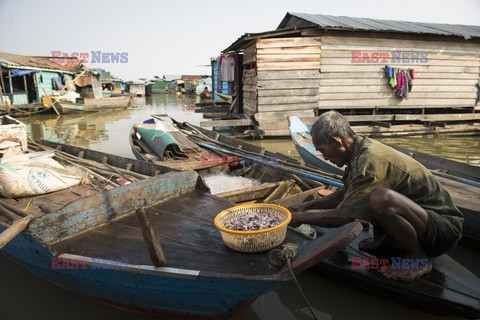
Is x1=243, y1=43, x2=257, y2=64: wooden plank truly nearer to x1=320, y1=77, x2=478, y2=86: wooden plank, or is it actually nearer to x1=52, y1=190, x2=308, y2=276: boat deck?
x1=320, y1=77, x2=478, y2=86: wooden plank

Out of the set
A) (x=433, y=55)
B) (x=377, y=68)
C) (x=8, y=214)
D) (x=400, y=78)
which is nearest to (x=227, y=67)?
(x=377, y=68)

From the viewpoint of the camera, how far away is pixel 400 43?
1053 centimetres

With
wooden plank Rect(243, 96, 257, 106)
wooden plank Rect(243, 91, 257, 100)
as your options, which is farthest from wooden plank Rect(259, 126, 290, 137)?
wooden plank Rect(243, 91, 257, 100)

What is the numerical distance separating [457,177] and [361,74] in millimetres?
6743

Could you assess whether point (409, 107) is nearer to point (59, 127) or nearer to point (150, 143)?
point (150, 143)

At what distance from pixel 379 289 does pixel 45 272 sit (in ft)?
10.2

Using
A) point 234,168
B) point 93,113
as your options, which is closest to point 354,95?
point 234,168

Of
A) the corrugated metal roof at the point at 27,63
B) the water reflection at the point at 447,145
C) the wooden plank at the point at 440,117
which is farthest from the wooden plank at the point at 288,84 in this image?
the corrugated metal roof at the point at 27,63

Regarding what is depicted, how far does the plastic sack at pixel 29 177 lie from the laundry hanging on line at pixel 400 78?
10.1 metres

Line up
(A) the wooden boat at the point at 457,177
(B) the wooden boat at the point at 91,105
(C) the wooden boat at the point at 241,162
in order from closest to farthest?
(A) the wooden boat at the point at 457,177, (C) the wooden boat at the point at 241,162, (B) the wooden boat at the point at 91,105

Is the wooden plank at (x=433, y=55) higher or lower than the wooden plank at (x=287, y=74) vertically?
higher

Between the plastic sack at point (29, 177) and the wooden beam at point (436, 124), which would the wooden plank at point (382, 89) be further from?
the plastic sack at point (29, 177)

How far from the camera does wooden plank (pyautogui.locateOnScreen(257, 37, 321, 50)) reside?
31.8ft

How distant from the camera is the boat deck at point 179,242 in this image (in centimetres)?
230
